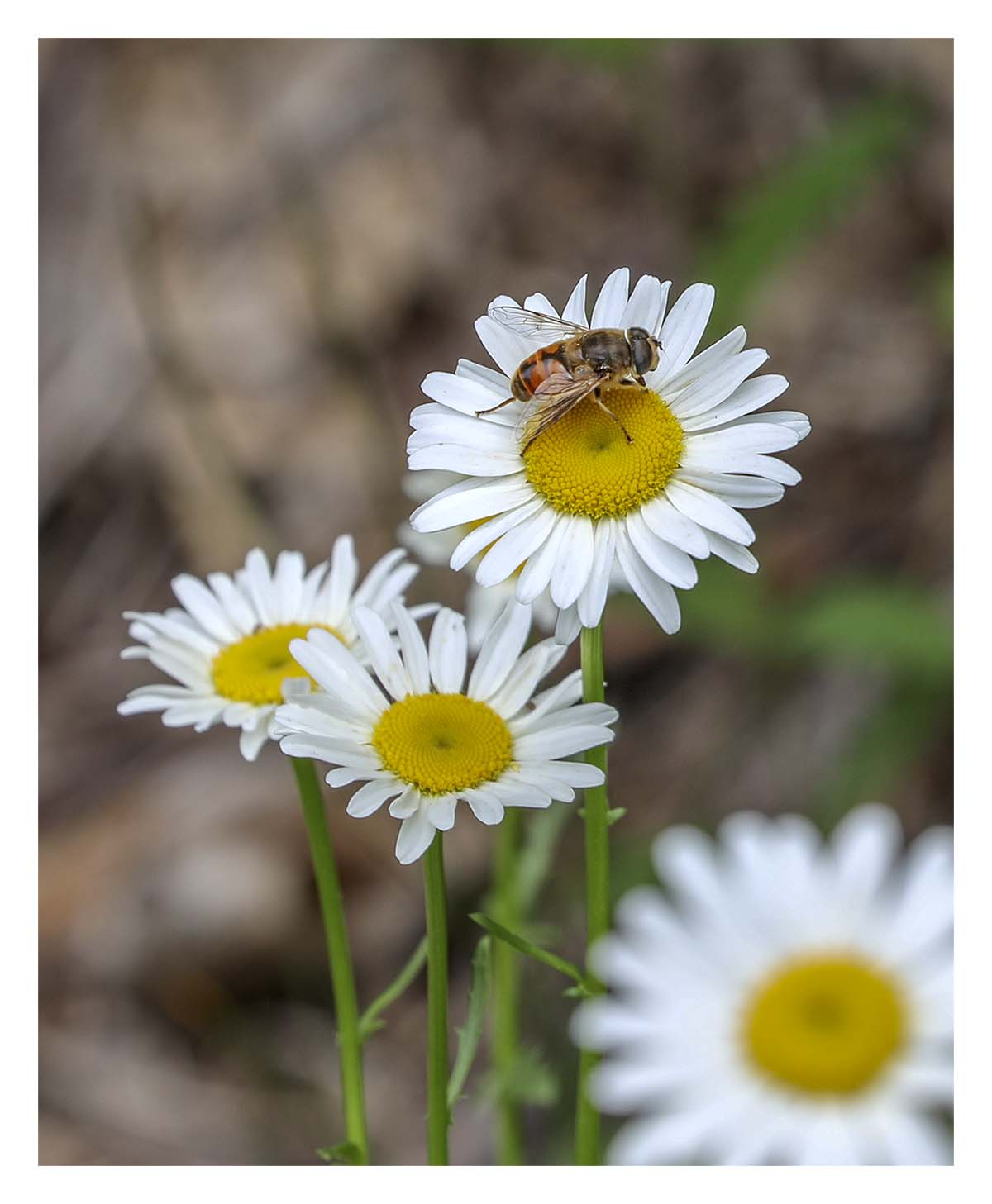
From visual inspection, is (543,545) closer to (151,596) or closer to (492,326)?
(492,326)

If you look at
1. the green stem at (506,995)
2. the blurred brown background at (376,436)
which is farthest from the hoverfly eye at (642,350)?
the blurred brown background at (376,436)

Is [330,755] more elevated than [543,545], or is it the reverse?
[543,545]

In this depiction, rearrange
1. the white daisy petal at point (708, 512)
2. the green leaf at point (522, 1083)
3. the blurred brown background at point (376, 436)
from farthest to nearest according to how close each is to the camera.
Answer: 1. the blurred brown background at point (376, 436)
2. the green leaf at point (522, 1083)
3. the white daisy petal at point (708, 512)

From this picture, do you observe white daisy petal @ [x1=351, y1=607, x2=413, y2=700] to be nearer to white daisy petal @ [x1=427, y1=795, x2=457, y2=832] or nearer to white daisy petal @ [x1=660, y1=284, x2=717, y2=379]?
white daisy petal @ [x1=427, y1=795, x2=457, y2=832]

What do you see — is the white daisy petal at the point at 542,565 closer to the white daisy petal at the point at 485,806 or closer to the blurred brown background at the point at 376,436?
the white daisy petal at the point at 485,806

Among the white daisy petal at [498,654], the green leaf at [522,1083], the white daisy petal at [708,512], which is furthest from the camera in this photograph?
the green leaf at [522,1083]

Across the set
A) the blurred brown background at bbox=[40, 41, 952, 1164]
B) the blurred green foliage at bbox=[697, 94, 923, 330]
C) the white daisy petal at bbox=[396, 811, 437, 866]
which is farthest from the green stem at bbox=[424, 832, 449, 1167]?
the blurred green foliage at bbox=[697, 94, 923, 330]
